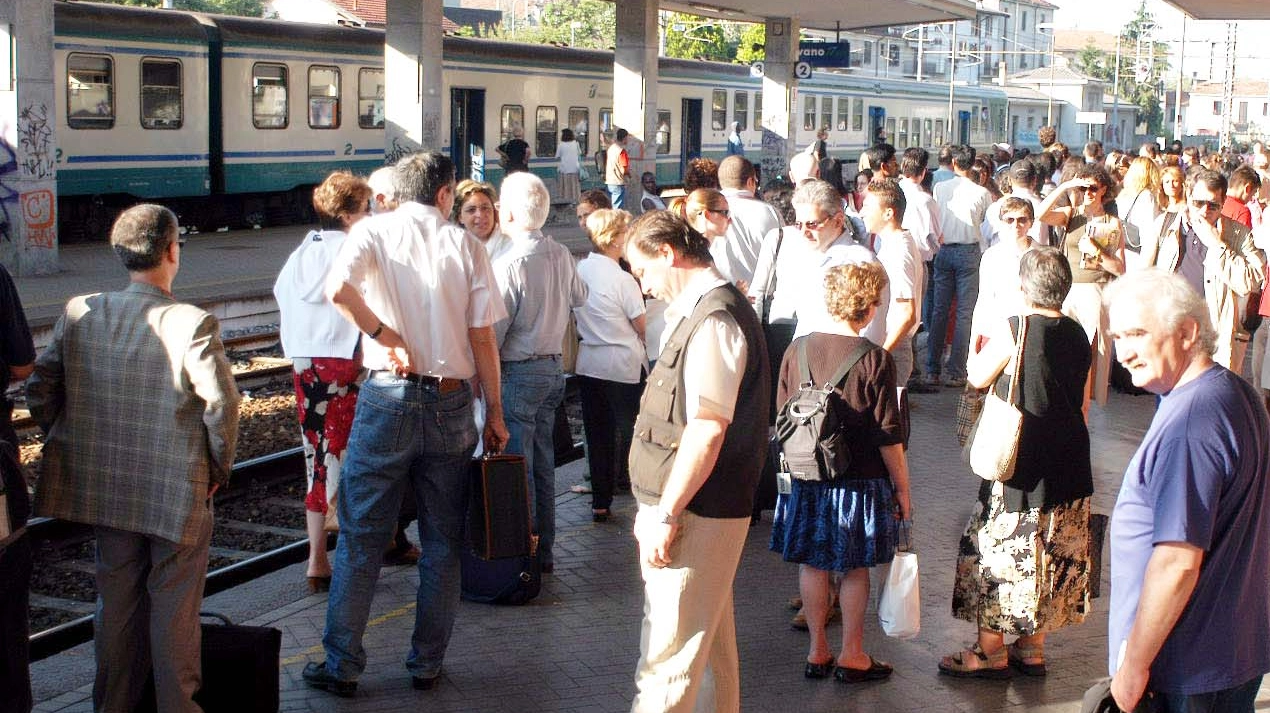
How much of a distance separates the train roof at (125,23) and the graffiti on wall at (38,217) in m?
3.48

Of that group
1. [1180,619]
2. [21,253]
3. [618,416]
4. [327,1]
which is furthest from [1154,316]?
[327,1]

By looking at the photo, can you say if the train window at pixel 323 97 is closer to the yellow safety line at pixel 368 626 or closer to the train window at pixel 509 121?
the train window at pixel 509 121

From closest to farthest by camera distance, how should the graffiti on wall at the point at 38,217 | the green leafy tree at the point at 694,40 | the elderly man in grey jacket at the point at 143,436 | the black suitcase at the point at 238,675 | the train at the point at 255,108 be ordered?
the elderly man in grey jacket at the point at 143,436 < the black suitcase at the point at 238,675 < the graffiti on wall at the point at 38,217 < the train at the point at 255,108 < the green leafy tree at the point at 694,40

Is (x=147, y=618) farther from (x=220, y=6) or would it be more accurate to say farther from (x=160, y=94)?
(x=220, y=6)

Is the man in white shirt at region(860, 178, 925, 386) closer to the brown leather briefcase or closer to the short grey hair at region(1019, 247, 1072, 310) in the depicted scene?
the short grey hair at region(1019, 247, 1072, 310)

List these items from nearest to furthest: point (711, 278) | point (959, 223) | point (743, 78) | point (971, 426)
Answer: point (711, 278) → point (971, 426) → point (959, 223) → point (743, 78)

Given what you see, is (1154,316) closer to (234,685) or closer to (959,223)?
(234,685)

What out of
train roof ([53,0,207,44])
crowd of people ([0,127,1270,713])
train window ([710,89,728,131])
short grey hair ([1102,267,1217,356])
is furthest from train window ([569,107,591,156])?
short grey hair ([1102,267,1217,356])

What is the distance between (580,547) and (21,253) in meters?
11.3

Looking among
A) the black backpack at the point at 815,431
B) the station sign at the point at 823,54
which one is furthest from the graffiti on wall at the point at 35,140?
the station sign at the point at 823,54

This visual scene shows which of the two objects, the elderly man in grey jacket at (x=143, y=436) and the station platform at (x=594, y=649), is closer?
the elderly man in grey jacket at (x=143, y=436)

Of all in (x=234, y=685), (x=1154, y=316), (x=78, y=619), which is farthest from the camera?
(x=78, y=619)

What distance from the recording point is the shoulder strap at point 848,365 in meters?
5.31

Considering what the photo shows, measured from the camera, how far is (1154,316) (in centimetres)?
335
